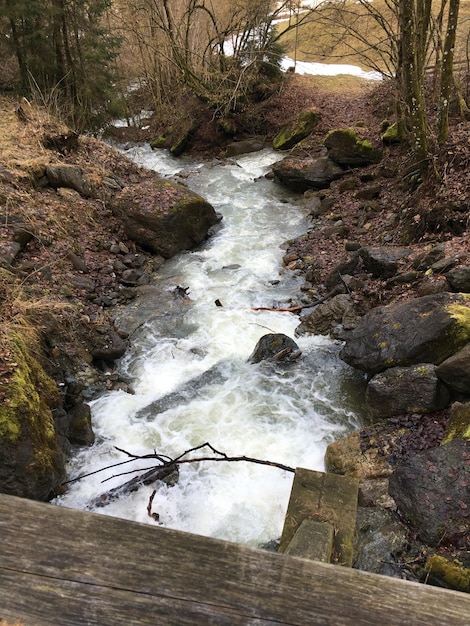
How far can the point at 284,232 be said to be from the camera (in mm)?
11242

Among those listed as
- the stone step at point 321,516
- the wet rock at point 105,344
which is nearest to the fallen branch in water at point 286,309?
the wet rock at point 105,344

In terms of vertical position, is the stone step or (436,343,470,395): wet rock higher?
the stone step

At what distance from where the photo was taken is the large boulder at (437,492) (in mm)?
3713

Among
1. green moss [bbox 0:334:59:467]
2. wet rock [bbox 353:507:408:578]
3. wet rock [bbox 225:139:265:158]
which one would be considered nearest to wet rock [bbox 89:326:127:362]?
green moss [bbox 0:334:59:467]

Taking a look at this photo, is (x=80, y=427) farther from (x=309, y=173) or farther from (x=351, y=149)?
(x=351, y=149)

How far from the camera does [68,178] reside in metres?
9.77

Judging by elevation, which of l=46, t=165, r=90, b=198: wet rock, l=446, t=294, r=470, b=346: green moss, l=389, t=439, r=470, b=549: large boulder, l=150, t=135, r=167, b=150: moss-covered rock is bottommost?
l=389, t=439, r=470, b=549: large boulder

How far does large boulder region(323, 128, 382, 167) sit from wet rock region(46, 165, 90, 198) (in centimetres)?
720

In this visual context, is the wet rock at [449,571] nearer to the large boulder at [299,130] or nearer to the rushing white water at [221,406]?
the rushing white water at [221,406]

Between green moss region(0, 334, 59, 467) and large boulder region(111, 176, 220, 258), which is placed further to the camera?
large boulder region(111, 176, 220, 258)

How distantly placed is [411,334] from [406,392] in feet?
2.68

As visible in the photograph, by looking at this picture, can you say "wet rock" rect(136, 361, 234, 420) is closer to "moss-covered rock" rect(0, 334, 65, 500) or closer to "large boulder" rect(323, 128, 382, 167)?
"moss-covered rock" rect(0, 334, 65, 500)

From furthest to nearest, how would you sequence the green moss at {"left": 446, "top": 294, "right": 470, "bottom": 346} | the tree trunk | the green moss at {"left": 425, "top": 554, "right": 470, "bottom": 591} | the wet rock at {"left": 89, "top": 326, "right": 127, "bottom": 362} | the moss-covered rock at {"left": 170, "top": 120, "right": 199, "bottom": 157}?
the moss-covered rock at {"left": 170, "top": 120, "right": 199, "bottom": 157} < the tree trunk < the wet rock at {"left": 89, "top": 326, "right": 127, "bottom": 362} < the green moss at {"left": 446, "top": 294, "right": 470, "bottom": 346} < the green moss at {"left": 425, "top": 554, "right": 470, "bottom": 591}

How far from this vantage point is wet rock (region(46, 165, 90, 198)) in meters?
9.55
